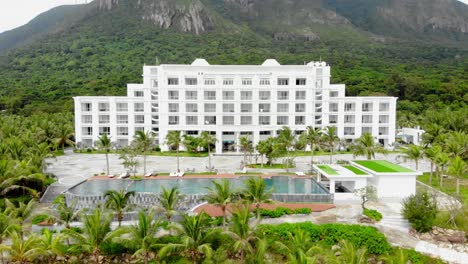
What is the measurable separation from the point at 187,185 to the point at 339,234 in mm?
15297

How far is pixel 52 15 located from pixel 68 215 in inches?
8358

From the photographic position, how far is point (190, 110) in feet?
185

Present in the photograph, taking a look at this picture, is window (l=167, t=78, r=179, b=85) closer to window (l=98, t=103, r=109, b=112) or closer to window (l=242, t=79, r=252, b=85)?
window (l=98, t=103, r=109, b=112)

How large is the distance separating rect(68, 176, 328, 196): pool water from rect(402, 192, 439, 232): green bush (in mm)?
7060

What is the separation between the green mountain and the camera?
283 ft

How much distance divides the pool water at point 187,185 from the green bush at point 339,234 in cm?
697

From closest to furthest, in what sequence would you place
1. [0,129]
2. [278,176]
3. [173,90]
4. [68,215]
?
1. [68,215]
2. [278,176]
3. [0,129]
4. [173,90]

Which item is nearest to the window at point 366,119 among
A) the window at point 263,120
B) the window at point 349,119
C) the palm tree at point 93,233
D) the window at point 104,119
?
the window at point 349,119

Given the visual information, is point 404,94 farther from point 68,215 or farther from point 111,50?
point 111,50

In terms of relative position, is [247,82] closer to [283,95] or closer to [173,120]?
[283,95]

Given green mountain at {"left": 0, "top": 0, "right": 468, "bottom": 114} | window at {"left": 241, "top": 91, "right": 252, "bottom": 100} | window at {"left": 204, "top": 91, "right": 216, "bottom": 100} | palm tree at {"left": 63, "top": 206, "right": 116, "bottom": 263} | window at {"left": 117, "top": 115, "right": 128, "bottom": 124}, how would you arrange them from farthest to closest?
green mountain at {"left": 0, "top": 0, "right": 468, "bottom": 114} < window at {"left": 117, "top": 115, "right": 128, "bottom": 124} < window at {"left": 204, "top": 91, "right": 216, "bottom": 100} < window at {"left": 241, "top": 91, "right": 252, "bottom": 100} < palm tree at {"left": 63, "top": 206, "right": 116, "bottom": 263}

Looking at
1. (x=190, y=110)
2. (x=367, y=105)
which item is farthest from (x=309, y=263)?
(x=367, y=105)

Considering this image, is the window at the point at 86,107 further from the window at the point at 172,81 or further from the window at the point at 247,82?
the window at the point at 247,82

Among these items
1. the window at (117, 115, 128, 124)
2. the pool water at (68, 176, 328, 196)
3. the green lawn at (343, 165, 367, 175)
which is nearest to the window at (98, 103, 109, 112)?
the window at (117, 115, 128, 124)
